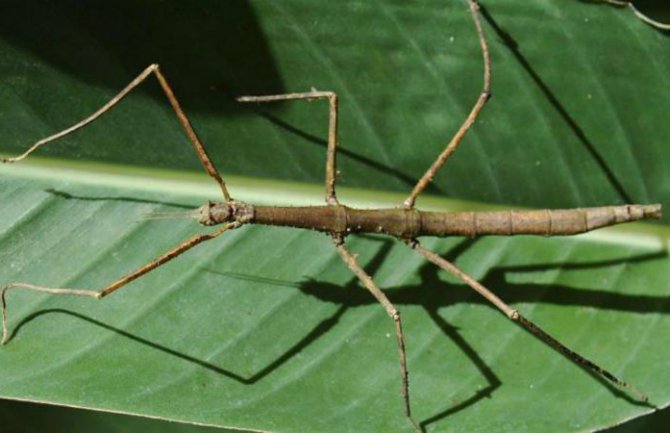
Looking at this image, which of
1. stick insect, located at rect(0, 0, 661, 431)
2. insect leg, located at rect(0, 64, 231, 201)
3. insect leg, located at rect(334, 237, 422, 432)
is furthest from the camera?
insect leg, located at rect(334, 237, 422, 432)

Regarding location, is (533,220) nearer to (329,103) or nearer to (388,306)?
(388,306)

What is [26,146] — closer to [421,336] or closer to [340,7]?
[340,7]

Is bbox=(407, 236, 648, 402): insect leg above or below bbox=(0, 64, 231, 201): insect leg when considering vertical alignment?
below

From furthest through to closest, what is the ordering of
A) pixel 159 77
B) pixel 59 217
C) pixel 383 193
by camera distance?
1. pixel 383 193
2. pixel 59 217
3. pixel 159 77

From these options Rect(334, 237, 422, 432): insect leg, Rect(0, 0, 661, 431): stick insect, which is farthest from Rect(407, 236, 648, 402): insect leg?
Rect(334, 237, 422, 432): insect leg

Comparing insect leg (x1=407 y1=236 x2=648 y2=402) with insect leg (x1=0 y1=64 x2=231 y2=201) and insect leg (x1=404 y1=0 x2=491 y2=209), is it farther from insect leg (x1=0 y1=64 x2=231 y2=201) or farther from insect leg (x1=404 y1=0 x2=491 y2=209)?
insect leg (x1=0 y1=64 x2=231 y2=201)

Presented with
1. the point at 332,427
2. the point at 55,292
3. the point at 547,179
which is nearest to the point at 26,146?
the point at 55,292

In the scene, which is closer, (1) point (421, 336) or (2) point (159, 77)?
(2) point (159, 77)

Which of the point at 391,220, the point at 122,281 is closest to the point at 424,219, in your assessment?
the point at 391,220
